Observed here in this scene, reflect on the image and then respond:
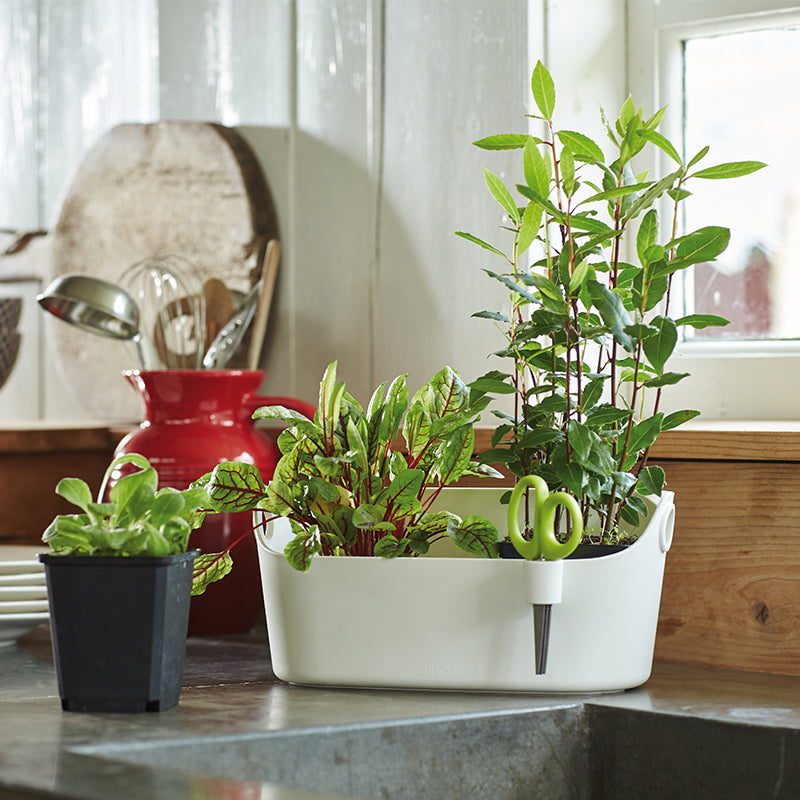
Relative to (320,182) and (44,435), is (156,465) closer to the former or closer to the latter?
(44,435)

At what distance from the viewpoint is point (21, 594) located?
3.56 feet

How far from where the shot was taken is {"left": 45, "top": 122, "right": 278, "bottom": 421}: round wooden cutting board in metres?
1.36

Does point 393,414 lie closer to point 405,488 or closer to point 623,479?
point 405,488

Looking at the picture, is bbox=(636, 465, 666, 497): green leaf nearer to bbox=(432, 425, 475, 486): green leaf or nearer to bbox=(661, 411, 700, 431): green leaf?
bbox=(661, 411, 700, 431): green leaf

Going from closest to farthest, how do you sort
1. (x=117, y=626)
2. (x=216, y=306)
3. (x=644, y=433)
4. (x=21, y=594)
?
(x=117, y=626)
(x=644, y=433)
(x=21, y=594)
(x=216, y=306)

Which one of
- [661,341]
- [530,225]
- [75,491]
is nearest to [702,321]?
[661,341]

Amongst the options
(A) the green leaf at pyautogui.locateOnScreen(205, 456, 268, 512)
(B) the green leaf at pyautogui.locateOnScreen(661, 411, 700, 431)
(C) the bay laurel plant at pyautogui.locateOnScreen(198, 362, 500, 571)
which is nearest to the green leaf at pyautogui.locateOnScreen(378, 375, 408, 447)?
(C) the bay laurel plant at pyautogui.locateOnScreen(198, 362, 500, 571)

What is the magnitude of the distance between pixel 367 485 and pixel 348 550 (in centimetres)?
6

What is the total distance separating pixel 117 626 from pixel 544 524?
312mm

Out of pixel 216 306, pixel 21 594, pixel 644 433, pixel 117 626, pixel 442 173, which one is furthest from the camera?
pixel 216 306

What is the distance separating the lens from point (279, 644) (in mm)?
930

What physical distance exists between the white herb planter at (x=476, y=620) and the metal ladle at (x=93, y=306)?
16.4 inches

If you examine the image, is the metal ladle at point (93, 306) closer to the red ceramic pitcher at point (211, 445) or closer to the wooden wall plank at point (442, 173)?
the red ceramic pitcher at point (211, 445)

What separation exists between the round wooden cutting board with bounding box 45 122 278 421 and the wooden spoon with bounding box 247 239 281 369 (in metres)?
0.02
